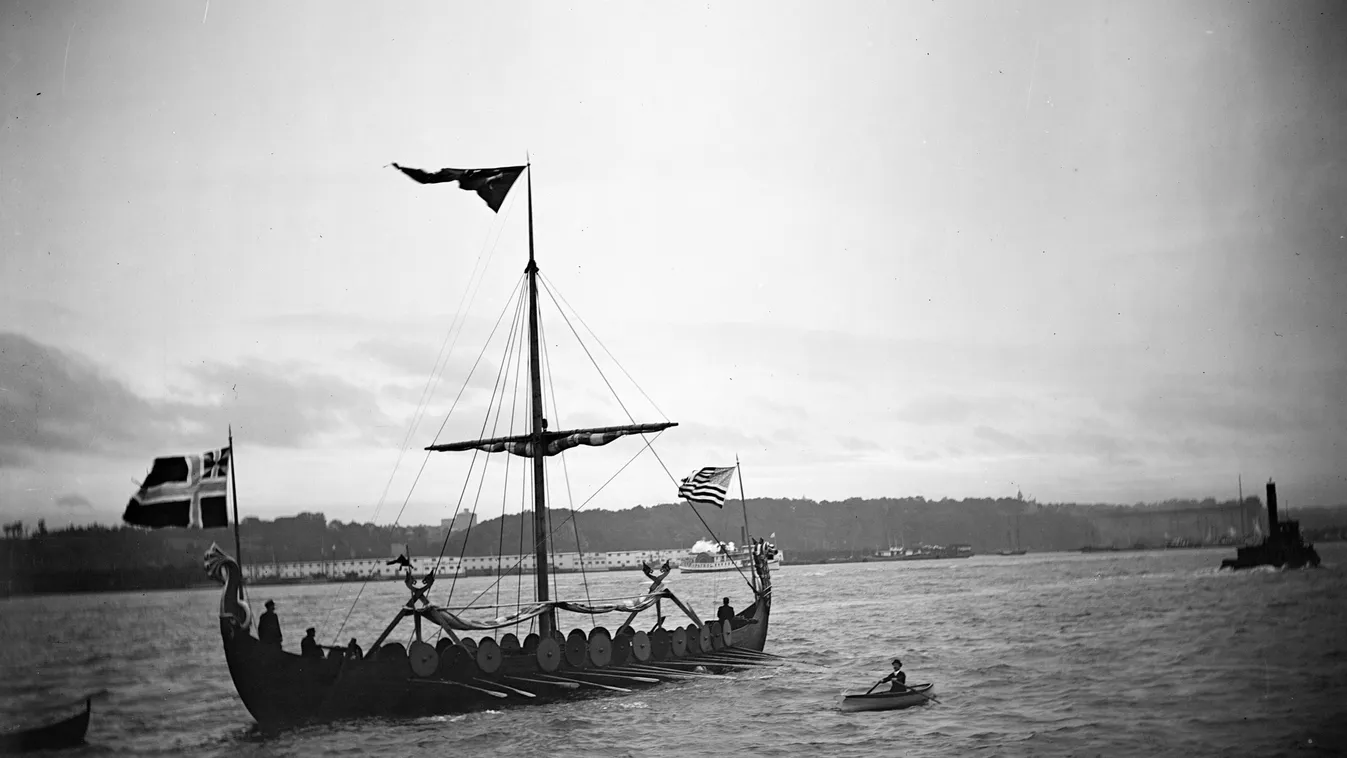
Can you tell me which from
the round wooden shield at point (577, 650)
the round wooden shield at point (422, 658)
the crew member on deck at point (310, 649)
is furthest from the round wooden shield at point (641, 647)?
the crew member on deck at point (310, 649)

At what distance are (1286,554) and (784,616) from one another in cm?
2303

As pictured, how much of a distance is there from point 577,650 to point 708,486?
15.5ft

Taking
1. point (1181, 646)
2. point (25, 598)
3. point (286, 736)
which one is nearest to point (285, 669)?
point (286, 736)

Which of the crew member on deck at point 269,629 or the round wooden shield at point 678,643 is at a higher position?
the crew member on deck at point 269,629

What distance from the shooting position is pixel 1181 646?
28.4m

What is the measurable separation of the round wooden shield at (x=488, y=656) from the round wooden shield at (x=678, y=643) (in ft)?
14.7

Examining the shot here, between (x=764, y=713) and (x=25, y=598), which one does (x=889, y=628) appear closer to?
(x=764, y=713)

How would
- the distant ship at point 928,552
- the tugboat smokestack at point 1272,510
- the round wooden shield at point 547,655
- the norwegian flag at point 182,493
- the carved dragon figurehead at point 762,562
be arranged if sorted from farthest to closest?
1. the distant ship at point 928,552
2. the tugboat smokestack at point 1272,510
3. the carved dragon figurehead at point 762,562
4. the round wooden shield at point 547,655
5. the norwegian flag at point 182,493

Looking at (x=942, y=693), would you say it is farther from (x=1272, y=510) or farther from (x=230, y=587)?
(x=1272, y=510)

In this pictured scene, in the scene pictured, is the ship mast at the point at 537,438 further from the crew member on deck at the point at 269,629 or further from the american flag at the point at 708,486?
the crew member on deck at the point at 269,629

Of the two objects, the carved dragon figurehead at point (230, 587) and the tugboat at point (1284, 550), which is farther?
the tugboat at point (1284, 550)

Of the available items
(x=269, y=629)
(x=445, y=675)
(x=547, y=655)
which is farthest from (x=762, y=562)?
(x=269, y=629)

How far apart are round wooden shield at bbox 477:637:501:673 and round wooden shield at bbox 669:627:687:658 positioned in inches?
176

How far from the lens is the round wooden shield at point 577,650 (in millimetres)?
20500
